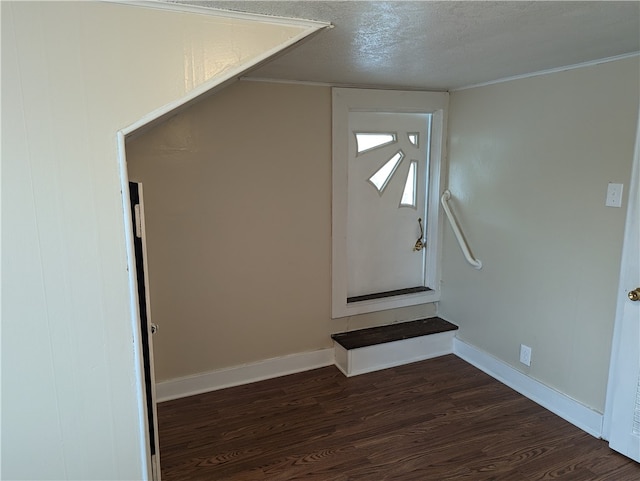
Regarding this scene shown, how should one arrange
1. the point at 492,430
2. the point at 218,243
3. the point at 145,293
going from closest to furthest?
the point at 145,293 → the point at 492,430 → the point at 218,243

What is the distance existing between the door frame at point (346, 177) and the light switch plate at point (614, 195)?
4.10 feet

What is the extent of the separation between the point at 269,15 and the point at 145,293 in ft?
3.54

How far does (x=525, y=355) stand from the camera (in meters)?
2.76

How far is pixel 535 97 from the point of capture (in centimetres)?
255

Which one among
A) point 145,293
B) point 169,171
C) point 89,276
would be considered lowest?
point 145,293

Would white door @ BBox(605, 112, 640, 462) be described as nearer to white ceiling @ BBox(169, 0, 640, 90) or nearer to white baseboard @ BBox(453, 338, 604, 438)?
white baseboard @ BBox(453, 338, 604, 438)

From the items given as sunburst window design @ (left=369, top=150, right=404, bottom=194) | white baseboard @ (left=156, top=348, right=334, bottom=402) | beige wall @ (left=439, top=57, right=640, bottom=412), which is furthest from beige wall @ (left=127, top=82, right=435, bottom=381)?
beige wall @ (left=439, top=57, right=640, bottom=412)

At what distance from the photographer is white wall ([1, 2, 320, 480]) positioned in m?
1.16

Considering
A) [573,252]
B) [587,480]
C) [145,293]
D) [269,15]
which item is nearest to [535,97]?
[573,252]

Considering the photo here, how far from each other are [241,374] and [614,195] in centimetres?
245

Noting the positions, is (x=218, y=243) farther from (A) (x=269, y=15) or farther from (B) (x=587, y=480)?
(B) (x=587, y=480)

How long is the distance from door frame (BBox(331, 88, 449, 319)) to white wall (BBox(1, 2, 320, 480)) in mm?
1599

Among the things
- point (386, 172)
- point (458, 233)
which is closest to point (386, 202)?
point (386, 172)

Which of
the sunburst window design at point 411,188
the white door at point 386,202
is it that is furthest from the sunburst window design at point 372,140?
the sunburst window design at point 411,188
